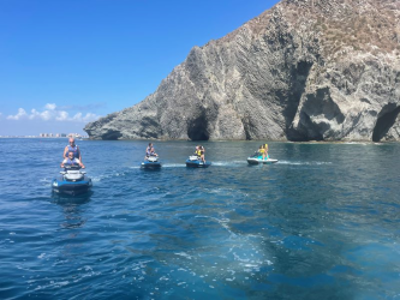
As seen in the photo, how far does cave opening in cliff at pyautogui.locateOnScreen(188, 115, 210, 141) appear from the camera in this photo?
10778cm

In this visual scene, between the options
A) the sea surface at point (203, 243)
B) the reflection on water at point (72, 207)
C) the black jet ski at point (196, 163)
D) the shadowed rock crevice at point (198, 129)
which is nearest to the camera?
the sea surface at point (203, 243)

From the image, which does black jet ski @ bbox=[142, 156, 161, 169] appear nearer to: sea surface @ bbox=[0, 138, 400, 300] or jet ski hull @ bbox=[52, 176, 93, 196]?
sea surface @ bbox=[0, 138, 400, 300]

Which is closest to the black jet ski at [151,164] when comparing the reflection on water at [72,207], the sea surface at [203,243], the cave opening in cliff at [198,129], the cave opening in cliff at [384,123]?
the sea surface at [203,243]

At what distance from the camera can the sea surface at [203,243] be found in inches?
309

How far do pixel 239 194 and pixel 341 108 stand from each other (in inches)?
Result: 2526

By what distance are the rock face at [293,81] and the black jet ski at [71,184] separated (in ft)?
227

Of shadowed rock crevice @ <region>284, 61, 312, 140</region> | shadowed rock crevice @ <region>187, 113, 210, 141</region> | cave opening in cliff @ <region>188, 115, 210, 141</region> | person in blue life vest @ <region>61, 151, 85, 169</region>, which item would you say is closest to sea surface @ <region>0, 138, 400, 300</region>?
person in blue life vest @ <region>61, 151, 85, 169</region>

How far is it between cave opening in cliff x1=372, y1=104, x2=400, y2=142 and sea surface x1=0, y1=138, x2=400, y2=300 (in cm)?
6934

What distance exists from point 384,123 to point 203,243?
86689mm

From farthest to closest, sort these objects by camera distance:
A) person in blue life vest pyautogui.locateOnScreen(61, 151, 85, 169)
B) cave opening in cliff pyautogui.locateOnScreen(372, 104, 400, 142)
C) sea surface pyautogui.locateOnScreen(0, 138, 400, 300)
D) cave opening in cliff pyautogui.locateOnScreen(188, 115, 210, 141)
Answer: cave opening in cliff pyautogui.locateOnScreen(188, 115, 210, 141) → cave opening in cliff pyautogui.locateOnScreen(372, 104, 400, 142) → person in blue life vest pyautogui.locateOnScreen(61, 151, 85, 169) → sea surface pyautogui.locateOnScreen(0, 138, 400, 300)

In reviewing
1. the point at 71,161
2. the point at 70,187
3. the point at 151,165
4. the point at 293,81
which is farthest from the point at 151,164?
the point at 293,81

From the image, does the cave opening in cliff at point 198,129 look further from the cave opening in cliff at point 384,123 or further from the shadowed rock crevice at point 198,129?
the cave opening in cliff at point 384,123

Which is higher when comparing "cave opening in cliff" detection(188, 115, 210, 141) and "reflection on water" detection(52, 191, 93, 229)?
"cave opening in cliff" detection(188, 115, 210, 141)

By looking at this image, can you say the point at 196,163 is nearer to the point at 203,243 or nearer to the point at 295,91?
the point at 203,243
